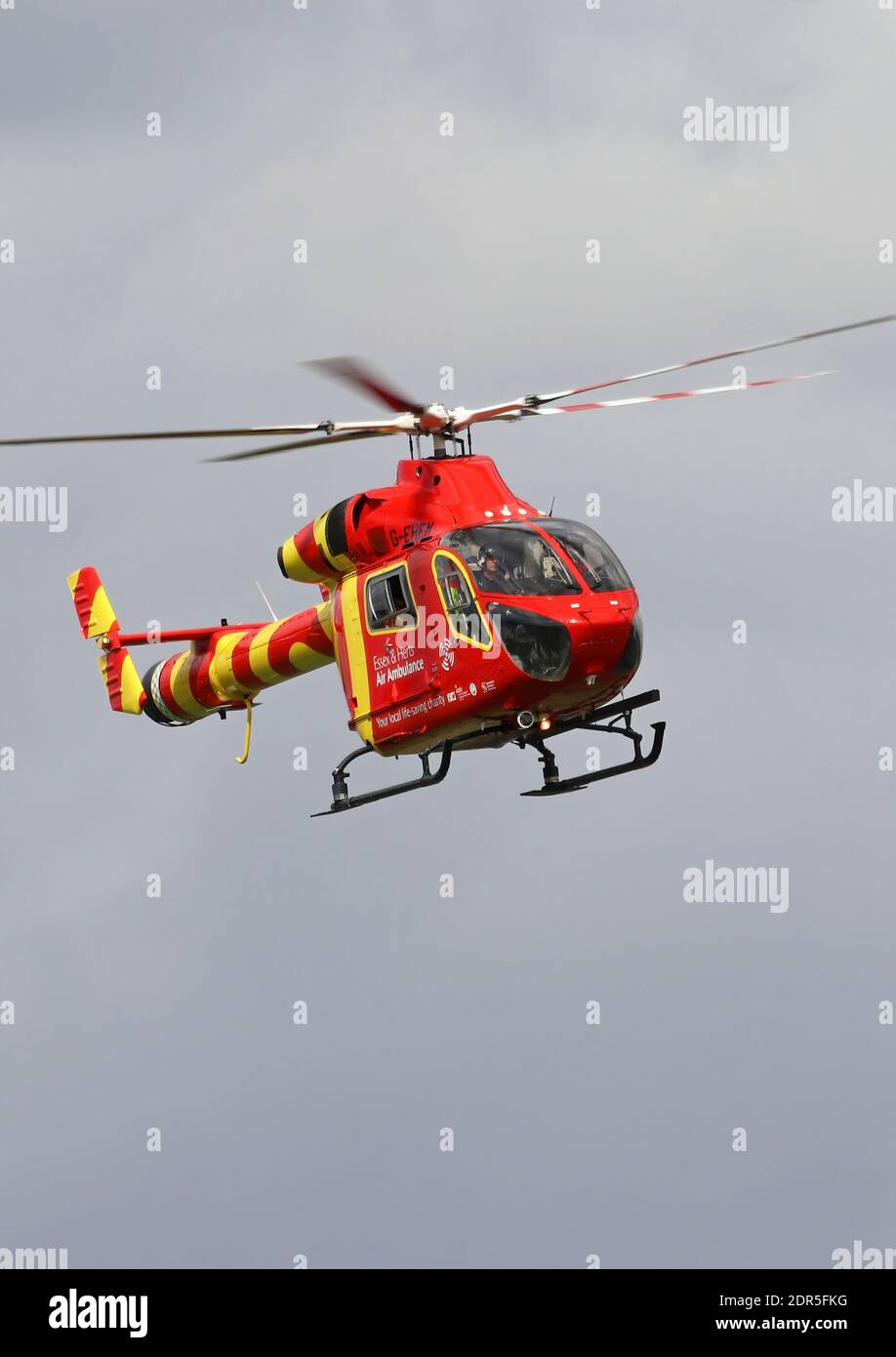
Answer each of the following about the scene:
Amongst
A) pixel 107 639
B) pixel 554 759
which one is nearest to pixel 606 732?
pixel 554 759

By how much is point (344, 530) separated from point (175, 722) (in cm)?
770

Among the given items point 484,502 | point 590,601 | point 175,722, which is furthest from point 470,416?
point 175,722

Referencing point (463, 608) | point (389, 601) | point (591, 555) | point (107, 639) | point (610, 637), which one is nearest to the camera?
point (610, 637)

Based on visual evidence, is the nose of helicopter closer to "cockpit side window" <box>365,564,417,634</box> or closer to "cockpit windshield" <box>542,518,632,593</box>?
"cockpit windshield" <box>542,518,632,593</box>

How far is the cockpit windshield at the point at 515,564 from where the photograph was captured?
41.3 meters

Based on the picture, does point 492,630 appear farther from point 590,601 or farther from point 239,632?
point 239,632

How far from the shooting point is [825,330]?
3981cm

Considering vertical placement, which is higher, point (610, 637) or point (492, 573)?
point (492, 573)

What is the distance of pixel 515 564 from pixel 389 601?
2.48m

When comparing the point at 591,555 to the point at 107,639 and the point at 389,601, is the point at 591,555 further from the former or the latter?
the point at 107,639

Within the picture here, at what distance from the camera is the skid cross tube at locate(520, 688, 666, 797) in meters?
42.6

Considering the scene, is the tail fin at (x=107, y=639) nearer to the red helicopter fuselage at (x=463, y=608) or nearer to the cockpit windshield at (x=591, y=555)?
the red helicopter fuselage at (x=463, y=608)

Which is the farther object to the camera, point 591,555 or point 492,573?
point 591,555

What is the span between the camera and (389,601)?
43.1 metres
